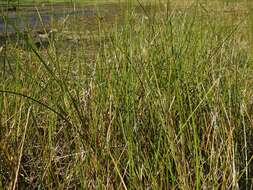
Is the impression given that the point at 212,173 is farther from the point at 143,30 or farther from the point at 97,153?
the point at 143,30

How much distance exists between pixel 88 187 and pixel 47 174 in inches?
5.1

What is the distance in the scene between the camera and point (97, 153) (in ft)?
3.75

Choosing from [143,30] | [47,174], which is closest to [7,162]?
[47,174]

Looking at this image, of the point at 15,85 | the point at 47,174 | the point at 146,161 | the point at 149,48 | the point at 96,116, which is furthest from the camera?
the point at 149,48

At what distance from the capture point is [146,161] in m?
1.06

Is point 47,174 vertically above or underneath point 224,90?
underneath

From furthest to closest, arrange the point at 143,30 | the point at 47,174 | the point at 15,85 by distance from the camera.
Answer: the point at 143,30
the point at 15,85
the point at 47,174

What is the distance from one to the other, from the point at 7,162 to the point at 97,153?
0.23 m

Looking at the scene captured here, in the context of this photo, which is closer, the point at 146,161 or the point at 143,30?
the point at 146,161

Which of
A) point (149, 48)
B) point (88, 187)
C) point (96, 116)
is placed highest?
point (149, 48)

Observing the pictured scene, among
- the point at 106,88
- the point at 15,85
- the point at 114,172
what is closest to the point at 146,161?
the point at 114,172

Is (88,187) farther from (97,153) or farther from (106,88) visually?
(106,88)

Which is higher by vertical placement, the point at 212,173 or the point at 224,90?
the point at 224,90

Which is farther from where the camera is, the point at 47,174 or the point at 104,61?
the point at 104,61
